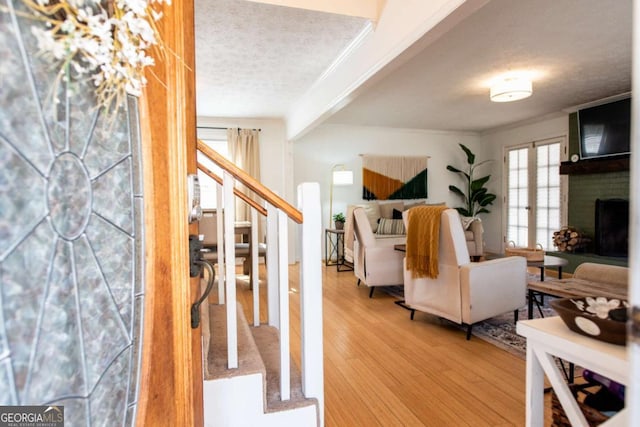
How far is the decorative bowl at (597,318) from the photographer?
91cm

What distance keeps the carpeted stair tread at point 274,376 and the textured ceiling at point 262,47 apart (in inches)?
89.3

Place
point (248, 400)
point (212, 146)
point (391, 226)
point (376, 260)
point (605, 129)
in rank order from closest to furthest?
point (248, 400)
point (376, 260)
point (605, 129)
point (391, 226)
point (212, 146)

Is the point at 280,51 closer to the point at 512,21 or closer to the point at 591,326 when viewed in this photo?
the point at 512,21

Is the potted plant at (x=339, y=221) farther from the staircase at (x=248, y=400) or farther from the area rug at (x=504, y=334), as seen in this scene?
the staircase at (x=248, y=400)

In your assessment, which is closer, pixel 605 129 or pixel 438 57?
pixel 438 57

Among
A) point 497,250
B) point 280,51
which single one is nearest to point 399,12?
point 280,51

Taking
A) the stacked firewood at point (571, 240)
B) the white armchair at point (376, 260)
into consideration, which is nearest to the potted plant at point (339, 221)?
the white armchair at point (376, 260)

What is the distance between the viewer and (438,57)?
3.24 meters

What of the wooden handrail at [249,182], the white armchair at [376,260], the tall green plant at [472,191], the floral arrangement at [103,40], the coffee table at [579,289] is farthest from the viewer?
the tall green plant at [472,191]

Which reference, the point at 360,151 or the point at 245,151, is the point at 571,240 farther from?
the point at 245,151

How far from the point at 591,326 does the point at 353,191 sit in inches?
217

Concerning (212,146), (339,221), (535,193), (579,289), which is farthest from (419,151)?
(579,289)

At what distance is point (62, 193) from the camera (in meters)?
0.50

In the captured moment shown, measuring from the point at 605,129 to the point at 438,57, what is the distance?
10.4ft
